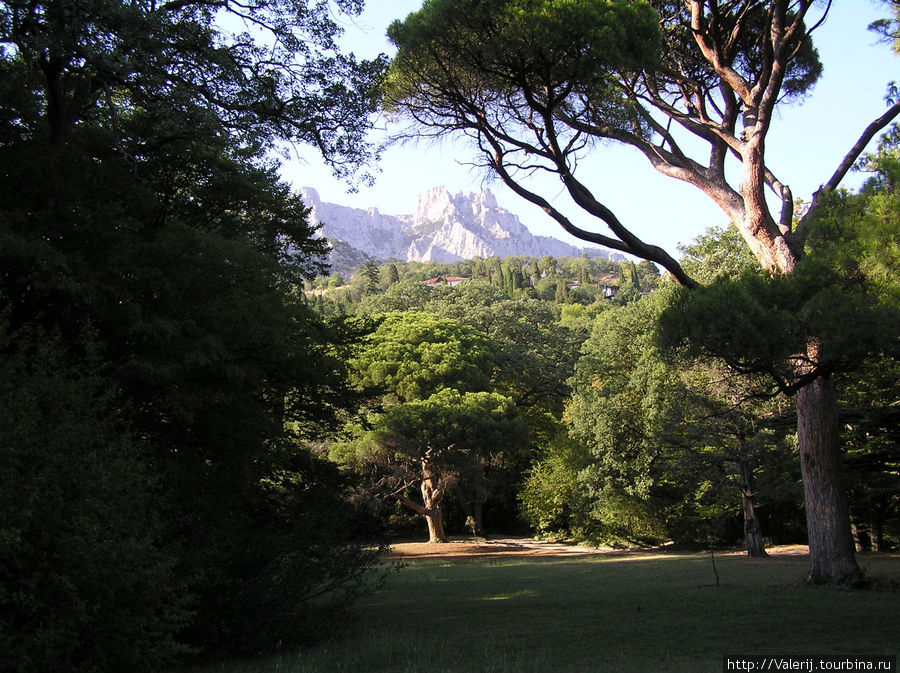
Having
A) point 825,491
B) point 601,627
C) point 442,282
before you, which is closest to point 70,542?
point 601,627

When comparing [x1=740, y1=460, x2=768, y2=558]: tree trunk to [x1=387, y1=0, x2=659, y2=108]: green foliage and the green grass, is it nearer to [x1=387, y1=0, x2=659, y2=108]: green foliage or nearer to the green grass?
the green grass

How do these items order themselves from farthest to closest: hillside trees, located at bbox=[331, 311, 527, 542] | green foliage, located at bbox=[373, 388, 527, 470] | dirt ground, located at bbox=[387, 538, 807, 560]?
hillside trees, located at bbox=[331, 311, 527, 542] < green foliage, located at bbox=[373, 388, 527, 470] < dirt ground, located at bbox=[387, 538, 807, 560]

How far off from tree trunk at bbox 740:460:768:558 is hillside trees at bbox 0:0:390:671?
578 inches

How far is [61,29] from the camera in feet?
24.6

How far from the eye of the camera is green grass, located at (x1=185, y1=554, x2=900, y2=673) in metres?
6.53

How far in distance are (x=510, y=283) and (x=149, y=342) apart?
4159 inches

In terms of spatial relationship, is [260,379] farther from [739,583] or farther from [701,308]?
[739,583]

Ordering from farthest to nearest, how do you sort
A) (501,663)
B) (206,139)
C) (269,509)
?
(269,509), (206,139), (501,663)

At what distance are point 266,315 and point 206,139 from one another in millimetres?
2425

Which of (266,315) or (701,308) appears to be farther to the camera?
(266,315)

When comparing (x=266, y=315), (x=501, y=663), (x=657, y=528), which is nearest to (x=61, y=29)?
(x=266, y=315)

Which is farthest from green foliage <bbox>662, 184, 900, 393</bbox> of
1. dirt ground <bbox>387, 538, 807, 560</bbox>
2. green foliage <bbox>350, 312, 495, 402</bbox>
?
green foliage <bbox>350, 312, 495, 402</bbox>

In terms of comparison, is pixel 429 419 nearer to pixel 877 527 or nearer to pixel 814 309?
pixel 877 527

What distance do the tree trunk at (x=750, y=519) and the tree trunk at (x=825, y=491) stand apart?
10.7m
